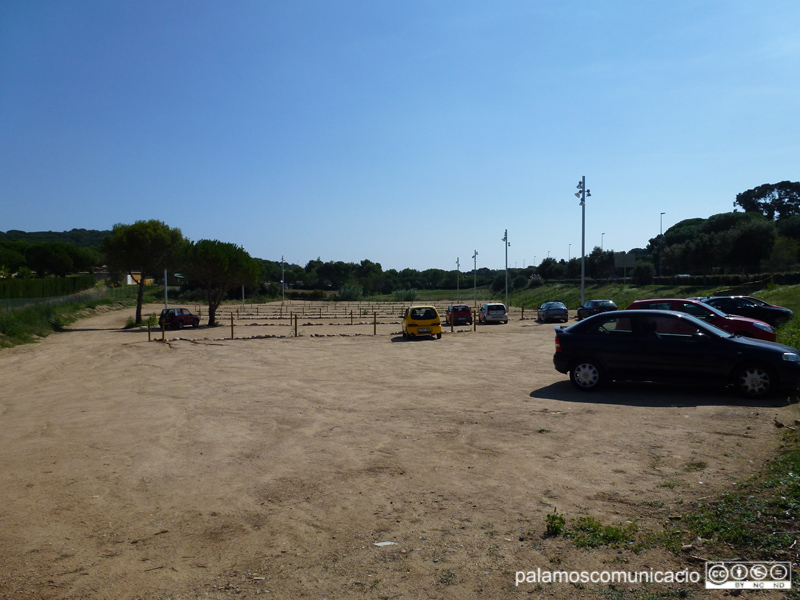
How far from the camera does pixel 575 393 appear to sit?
35.8 feet

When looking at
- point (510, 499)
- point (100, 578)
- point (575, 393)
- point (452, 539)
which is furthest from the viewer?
point (575, 393)

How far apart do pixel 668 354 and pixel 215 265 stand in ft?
122

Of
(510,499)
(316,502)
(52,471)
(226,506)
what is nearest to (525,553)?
(510,499)

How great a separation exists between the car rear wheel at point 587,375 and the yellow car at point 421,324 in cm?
1556

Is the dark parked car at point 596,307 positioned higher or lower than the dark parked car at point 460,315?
higher

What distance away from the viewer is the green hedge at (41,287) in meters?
51.8

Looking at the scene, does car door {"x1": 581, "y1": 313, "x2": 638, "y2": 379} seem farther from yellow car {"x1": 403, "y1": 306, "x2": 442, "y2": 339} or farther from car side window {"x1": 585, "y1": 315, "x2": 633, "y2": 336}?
yellow car {"x1": 403, "y1": 306, "x2": 442, "y2": 339}

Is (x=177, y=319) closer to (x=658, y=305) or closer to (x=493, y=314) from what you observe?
(x=493, y=314)

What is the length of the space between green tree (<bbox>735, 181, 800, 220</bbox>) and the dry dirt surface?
124944mm

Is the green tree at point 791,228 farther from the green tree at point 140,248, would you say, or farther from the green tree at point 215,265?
the green tree at point 140,248

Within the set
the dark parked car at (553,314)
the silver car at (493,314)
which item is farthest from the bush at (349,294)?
the dark parked car at (553,314)

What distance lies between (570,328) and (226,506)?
26.4ft

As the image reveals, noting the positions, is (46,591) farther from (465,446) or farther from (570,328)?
(570,328)

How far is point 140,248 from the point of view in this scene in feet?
142
